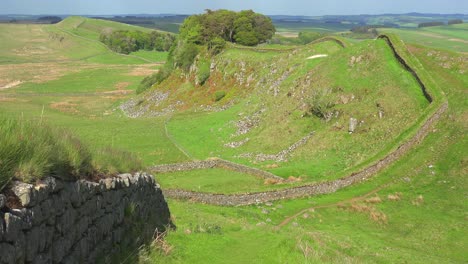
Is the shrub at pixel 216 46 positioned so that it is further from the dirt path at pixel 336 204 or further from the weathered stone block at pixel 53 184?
the weathered stone block at pixel 53 184

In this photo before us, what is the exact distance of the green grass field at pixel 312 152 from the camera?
20.8m

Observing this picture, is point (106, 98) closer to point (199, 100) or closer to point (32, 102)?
point (32, 102)

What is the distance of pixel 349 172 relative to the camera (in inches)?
1569

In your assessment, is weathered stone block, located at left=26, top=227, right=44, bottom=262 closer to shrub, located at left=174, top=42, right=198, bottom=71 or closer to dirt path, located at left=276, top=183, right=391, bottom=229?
dirt path, located at left=276, top=183, right=391, bottom=229

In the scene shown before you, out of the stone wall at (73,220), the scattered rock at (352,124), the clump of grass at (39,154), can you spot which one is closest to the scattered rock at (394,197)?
the scattered rock at (352,124)

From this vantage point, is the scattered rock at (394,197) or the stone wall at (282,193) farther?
the stone wall at (282,193)

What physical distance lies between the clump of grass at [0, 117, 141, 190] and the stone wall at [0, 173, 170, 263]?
0.26m

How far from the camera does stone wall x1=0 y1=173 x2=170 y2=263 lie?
8.30 meters

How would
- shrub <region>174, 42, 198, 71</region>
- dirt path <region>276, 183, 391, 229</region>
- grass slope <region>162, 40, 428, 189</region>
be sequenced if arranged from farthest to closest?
shrub <region>174, 42, 198, 71</region> < grass slope <region>162, 40, 428, 189</region> < dirt path <region>276, 183, 391, 229</region>

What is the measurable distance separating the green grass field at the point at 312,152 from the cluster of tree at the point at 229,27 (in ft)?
46.5

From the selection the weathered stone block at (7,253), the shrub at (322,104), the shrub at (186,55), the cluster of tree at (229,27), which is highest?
the cluster of tree at (229,27)

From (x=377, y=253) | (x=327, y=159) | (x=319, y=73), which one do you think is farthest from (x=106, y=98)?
(x=377, y=253)

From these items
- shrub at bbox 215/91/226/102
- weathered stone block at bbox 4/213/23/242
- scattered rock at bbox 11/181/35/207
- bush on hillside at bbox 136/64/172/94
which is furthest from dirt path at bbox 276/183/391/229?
bush on hillside at bbox 136/64/172/94

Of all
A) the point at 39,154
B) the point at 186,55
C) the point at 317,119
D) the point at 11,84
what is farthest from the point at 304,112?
the point at 11,84
